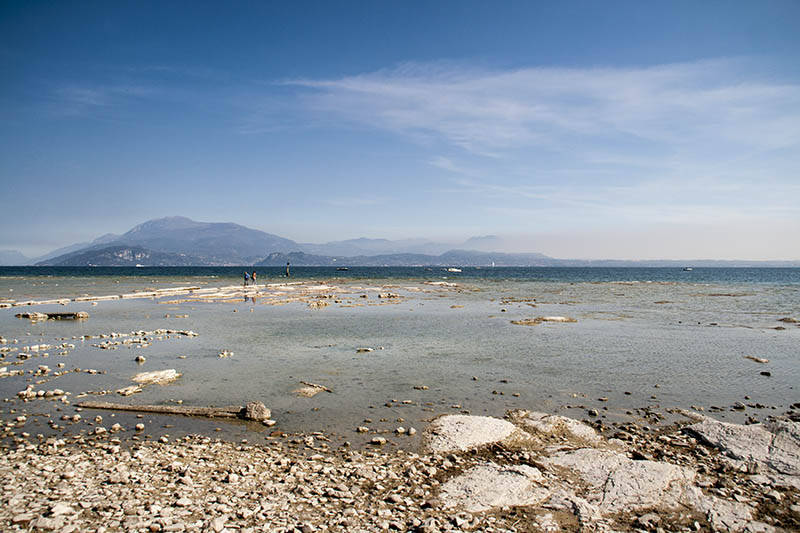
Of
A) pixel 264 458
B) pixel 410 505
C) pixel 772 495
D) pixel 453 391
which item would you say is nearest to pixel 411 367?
pixel 453 391

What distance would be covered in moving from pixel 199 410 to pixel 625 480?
34.7 feet

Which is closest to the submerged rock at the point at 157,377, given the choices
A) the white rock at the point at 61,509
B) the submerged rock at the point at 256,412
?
the submerged rock at the point at 256,412

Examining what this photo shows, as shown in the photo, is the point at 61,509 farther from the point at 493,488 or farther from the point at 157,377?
the point at 157,377

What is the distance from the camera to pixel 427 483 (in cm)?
850

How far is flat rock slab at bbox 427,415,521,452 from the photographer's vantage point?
10.3 metres

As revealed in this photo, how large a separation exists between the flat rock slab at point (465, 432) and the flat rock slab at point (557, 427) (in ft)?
1.81

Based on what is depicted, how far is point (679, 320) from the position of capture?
34406 mm

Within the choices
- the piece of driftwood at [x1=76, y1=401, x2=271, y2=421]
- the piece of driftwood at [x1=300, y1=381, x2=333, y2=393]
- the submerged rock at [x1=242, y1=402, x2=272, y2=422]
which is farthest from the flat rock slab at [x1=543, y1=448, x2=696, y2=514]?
the piece of driftwood at [x1=300, y1=381, x2=333, y2=393]

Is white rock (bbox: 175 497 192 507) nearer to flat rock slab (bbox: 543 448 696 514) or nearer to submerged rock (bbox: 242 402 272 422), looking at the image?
submerged rock (bbox: 242 402 272 422)

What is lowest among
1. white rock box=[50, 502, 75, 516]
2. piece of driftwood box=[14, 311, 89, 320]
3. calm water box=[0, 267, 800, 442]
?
calm water box=[0, 267, 800, 442]

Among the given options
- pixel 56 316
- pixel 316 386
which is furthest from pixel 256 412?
pixel 56 316

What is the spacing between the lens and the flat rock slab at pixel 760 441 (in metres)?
9.36

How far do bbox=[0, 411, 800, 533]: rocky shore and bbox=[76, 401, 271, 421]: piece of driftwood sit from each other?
5.09 ft

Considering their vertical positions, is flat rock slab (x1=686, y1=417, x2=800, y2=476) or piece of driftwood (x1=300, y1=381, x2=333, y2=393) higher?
Result: flat rock slab (x1=686, y1=417, x2=800, y2=476)
